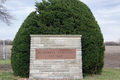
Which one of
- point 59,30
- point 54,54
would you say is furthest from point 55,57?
point 59,30

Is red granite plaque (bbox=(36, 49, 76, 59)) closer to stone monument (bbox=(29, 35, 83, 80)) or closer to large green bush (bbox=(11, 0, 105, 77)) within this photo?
stone monument (bbox=(29, 35, 83, 80))

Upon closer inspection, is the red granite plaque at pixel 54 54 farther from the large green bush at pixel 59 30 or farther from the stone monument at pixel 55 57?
the large green bush at pixel 59 30

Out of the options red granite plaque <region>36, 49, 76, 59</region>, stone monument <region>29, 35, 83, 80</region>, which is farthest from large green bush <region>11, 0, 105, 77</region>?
red granite plaque <region>36, 49, 76, 59</region>

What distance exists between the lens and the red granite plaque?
6.19 metres

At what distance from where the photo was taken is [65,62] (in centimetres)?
621

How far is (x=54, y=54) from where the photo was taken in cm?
622

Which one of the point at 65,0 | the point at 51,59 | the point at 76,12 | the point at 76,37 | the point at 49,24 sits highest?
the point at 65,0

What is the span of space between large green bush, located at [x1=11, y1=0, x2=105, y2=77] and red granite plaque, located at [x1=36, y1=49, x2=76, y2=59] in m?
0.68

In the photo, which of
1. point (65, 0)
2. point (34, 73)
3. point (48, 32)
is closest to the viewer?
point (34, 73)

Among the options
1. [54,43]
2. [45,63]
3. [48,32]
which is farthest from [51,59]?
[48,32]

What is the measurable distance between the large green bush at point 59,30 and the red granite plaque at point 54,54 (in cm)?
68

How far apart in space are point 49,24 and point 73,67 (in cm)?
243

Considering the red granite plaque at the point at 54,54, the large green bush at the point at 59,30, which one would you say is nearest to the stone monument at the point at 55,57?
the red granite plaque at the point at 54,54

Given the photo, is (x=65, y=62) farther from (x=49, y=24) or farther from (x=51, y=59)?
(x=49, y=24)
